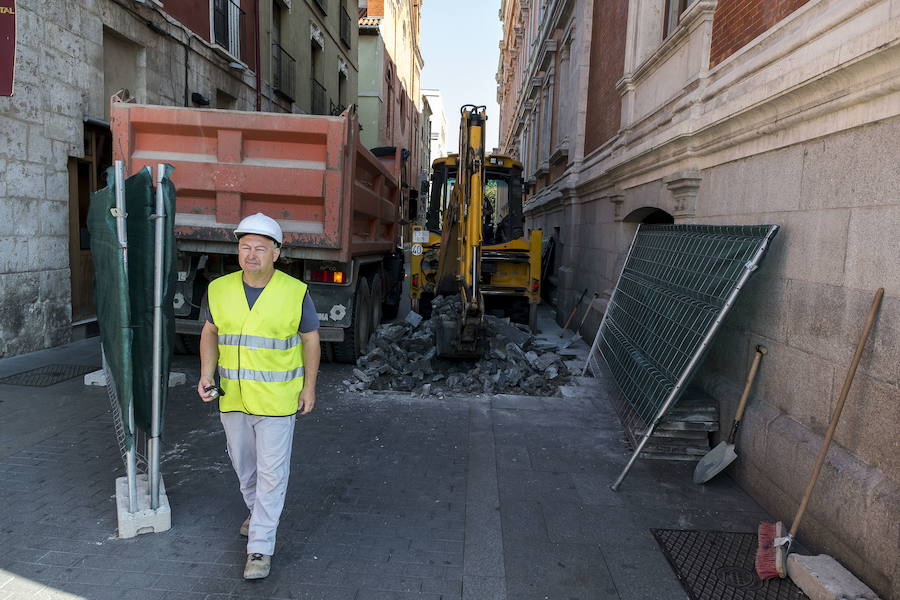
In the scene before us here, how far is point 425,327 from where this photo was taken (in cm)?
820

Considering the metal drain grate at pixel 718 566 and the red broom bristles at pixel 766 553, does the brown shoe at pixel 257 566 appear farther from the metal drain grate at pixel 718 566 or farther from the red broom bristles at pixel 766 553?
the red broom bristles at pixel 766 553

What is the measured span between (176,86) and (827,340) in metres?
9.92

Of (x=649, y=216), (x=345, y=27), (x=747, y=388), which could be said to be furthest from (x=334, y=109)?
(x=747, y=388)

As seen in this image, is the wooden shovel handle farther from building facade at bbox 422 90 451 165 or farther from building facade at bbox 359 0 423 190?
building facade at bbox 422 90 451 165

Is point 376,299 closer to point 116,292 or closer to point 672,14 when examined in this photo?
point 672,14

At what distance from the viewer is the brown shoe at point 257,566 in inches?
109

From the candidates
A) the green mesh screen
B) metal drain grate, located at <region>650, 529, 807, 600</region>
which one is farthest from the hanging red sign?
metal drain grate, located at <region>650, 529, 807, 600</region>

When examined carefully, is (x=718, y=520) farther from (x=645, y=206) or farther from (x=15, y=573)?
(x=645, y=206)

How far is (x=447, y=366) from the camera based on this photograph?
7012 millimetres

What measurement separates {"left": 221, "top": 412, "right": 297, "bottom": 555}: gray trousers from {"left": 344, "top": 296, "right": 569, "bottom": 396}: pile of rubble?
10.6 ft

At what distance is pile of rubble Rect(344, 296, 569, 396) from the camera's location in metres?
6.38

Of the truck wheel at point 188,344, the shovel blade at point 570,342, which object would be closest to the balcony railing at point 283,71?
the truck wheel at point 188,344

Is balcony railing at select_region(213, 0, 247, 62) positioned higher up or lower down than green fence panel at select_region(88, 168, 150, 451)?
higher up

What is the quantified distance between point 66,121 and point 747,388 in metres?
7.90
